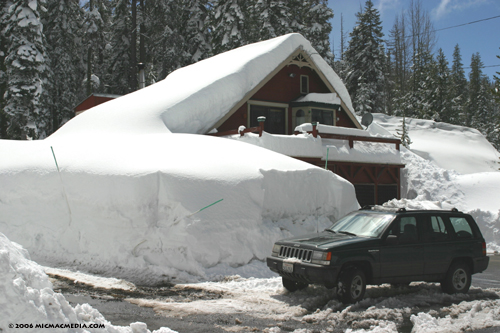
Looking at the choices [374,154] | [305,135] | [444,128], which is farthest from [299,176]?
[444,128]

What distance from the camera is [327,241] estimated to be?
7.56 m

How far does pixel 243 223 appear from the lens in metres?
10.1

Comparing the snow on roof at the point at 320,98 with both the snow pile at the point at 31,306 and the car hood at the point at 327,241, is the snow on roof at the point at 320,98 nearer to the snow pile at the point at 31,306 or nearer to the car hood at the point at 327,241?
the car hood at the point at 327,241

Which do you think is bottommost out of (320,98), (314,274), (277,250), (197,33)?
(314,274)

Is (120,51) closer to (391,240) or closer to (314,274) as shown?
(391,240)

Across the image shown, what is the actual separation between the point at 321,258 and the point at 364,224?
62.1 inches

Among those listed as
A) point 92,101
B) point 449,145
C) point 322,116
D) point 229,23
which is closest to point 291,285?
point 322,116

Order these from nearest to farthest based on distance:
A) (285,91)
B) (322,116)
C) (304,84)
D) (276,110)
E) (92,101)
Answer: (276,110) → (285,91) → (322,116) → (304,84) → (92,101)

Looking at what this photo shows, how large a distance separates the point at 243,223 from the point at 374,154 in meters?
11.7

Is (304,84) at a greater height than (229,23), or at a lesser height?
lesser

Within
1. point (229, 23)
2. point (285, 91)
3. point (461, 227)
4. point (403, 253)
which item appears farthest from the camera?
point (229, 23)

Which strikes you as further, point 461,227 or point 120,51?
point 120,51

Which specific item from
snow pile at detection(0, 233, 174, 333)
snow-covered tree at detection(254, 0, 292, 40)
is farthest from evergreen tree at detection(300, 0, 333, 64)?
snow pile at detection(0, 233, 174, 333)

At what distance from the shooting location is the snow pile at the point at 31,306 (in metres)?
3.91
